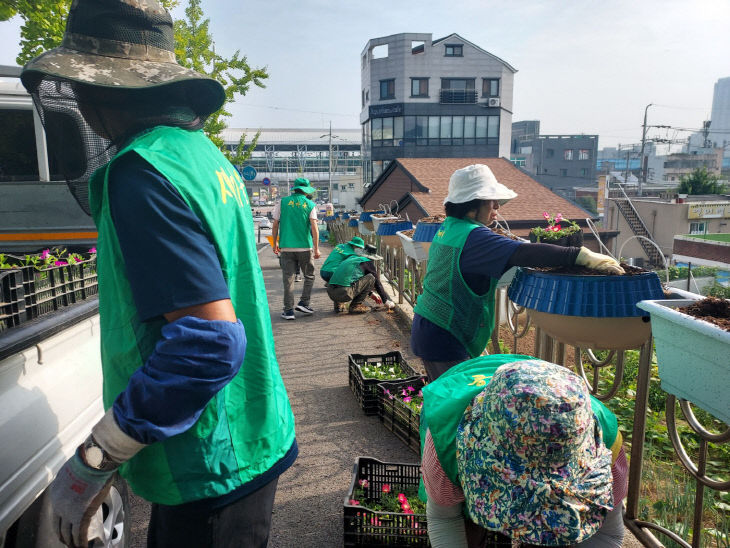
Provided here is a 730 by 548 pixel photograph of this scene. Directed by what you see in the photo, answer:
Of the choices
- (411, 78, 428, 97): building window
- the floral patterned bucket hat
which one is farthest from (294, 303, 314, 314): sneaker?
(411, 78, 428, 97): building window

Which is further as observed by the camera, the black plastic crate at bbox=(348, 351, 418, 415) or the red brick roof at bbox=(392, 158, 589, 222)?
the red brick roof at bbox=(392, 158, 589, 222)

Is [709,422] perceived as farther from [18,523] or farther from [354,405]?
[18,523]

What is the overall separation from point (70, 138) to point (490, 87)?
52.2m

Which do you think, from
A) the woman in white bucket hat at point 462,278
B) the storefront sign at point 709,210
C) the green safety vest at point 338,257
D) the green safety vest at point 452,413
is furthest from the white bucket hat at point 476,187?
the storefront sign at point 709,210

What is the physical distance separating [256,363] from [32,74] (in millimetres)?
934

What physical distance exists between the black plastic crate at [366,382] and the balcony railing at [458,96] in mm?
47208

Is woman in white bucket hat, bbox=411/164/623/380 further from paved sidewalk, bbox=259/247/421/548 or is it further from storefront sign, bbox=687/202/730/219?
storefront sign, bbox=687/202/730/219

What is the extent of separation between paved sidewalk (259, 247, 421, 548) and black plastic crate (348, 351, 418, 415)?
0.30 feet

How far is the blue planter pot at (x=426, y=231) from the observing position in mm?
5258

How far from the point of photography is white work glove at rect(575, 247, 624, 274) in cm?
240

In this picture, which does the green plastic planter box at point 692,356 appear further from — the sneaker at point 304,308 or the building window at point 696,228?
the building window at point 696,228

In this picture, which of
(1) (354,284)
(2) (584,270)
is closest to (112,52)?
(2) (584,270)

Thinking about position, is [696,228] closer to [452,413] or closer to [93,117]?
[452,413]

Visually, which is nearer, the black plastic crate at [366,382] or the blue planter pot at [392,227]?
the black plastic crate at [366,382]
